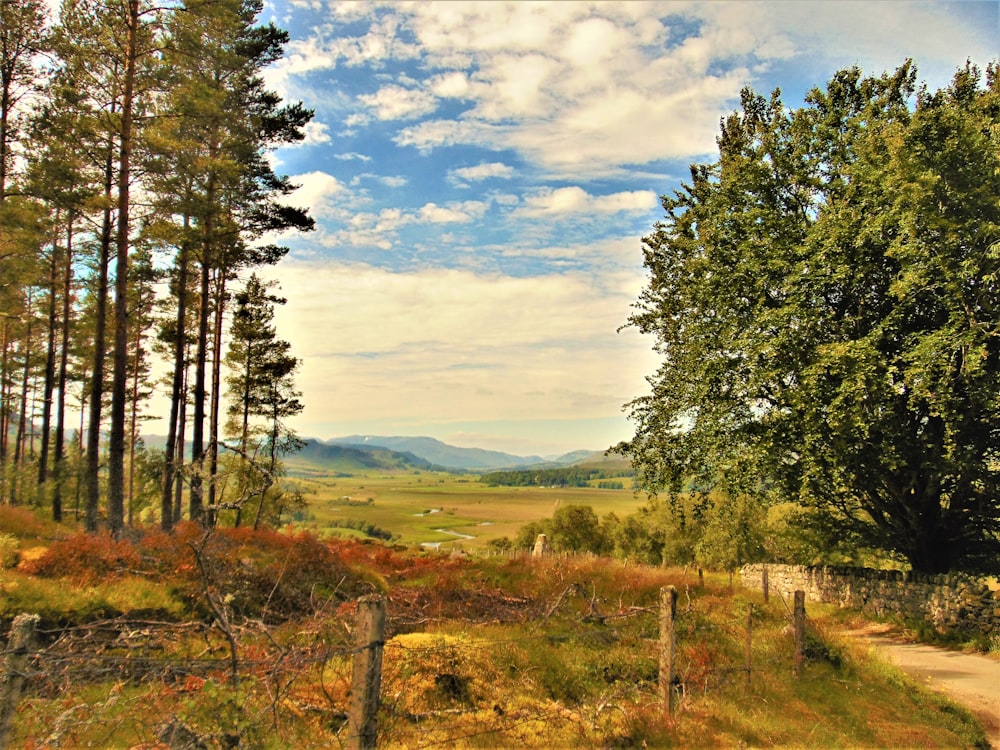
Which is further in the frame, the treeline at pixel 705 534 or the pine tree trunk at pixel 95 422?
the treeline at pixel 705 534

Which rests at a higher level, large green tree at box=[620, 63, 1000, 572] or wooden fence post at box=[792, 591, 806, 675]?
large green tree at box=[620, 63, 1000, 572]

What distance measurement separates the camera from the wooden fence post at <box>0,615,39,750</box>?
380 centimetres

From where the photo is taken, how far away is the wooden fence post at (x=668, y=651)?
307 inches

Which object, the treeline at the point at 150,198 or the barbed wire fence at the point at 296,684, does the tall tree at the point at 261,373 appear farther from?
the barbed wire fence at the point at 296,684

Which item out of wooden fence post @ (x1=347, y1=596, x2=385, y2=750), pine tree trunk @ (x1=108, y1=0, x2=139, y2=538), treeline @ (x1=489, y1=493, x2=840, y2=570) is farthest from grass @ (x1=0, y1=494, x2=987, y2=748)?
treeline @ (x1=489, y1=493, x2=840, y2=570)

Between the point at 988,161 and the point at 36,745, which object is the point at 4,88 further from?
the point at 988,161

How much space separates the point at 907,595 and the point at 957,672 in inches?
200

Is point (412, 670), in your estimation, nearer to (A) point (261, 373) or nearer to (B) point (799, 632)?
(B) point (799, 632)

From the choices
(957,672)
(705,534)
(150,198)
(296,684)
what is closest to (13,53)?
(150,198)

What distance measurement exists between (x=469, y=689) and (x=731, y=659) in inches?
245

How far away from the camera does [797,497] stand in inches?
658

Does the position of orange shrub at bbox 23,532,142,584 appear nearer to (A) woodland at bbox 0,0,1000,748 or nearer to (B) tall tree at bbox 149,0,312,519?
(A) woodland at bbox 0,0,1000,748

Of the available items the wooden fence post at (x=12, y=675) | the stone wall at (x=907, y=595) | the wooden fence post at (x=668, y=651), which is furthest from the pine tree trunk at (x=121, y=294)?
the stone wall at (x=907, y=595)

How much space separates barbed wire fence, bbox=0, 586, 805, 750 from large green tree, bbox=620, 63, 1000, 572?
262 inches
